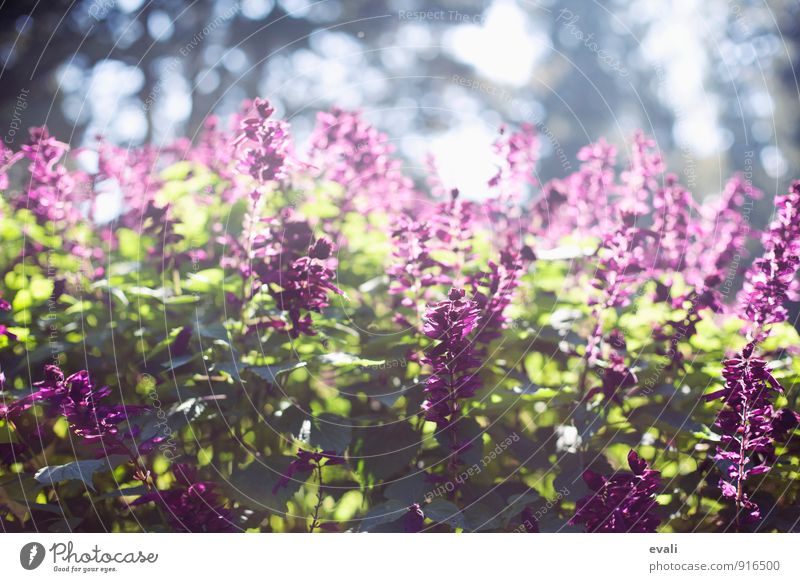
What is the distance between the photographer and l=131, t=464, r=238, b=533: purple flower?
7.93 ft

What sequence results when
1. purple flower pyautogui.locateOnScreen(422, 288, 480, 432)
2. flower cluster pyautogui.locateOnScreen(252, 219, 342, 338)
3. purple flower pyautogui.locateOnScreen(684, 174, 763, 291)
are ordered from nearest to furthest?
1. purple flower pyautogui.locateOnScreen(422, 288, 480, 432)
2. flower cluster pyautogui.locateOnScreen(252, 219, 342, 338)
3. purple flower pyautogui.locateOnScreen(684, 174, 763, 291)

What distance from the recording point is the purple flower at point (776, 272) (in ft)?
8.62

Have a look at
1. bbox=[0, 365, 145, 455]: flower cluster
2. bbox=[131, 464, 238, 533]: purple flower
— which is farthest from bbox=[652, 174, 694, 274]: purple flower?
bbox=[0, 365, 145, 455]: flower cluster

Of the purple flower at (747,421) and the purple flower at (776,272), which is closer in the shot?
the purple flower at (747,421)

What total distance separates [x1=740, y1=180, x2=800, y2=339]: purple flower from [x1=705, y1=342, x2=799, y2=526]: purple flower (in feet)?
0.64

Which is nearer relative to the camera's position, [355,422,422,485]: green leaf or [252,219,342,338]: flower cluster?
[252,219,342,338]: flower cluster

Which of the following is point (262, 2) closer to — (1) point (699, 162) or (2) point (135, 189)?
(2) point (135, 189)

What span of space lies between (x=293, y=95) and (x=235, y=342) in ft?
34.2

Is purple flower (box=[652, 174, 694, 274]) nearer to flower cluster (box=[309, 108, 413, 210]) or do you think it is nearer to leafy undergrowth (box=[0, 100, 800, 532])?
leafy undergrowth (box=[0, 100, 800, 532])

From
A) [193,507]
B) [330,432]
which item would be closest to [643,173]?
[330,432]

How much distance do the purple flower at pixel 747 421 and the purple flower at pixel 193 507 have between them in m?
1.86

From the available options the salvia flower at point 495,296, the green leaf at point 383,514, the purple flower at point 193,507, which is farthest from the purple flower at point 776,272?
the purple flower at point 193,507

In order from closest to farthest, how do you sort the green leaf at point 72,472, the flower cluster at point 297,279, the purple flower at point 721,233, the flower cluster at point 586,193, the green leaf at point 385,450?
the green leaf at point 72,472 → the flower cluster at point 297,279 → the green leaf at point 385,450 → the purple flower at point 721,233 → the flower cluster at point 586,193

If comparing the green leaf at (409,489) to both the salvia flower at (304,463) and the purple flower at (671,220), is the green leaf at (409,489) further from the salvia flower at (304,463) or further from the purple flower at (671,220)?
the purple flower at (671,220)
